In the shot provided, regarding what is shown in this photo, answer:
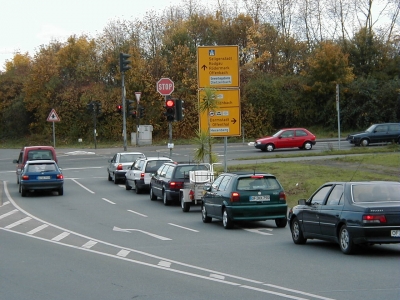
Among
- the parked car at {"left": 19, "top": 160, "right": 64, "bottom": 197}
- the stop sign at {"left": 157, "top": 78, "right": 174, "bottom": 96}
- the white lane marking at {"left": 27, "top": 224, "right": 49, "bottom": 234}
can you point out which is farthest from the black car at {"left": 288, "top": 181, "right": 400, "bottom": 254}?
the stop sign at {"left": 157, "top": 78, "right": 174, "bottom": 96}

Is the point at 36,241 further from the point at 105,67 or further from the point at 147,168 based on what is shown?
the point at 105,67

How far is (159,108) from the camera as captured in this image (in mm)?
68812

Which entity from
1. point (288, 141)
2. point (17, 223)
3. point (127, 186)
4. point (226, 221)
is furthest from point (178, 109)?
point (288, 141)

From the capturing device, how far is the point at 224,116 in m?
30.3

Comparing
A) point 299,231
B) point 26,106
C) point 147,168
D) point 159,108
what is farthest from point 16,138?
point 299,231

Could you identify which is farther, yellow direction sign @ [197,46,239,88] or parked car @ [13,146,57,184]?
parked car @ [13,146,57,184]

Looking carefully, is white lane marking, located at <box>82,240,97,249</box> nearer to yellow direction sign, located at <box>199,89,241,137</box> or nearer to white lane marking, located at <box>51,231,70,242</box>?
white lane marking, located at <box>51,231,70,242</box>

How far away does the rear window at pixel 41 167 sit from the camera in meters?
31.4

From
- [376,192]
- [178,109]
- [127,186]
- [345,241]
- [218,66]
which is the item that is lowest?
[127,186]

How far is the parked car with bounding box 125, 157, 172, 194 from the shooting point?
31828mm

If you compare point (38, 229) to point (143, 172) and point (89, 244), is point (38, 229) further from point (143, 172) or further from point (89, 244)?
point (143, 172)

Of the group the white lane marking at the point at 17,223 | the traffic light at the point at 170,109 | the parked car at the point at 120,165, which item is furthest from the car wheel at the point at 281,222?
the parked car at the point at 120,165

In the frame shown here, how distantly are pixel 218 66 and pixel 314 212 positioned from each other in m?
16.0

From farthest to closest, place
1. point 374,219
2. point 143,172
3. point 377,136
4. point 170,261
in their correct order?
1. point 377,136
2. point 143,172
3. point 170,261
4. point 374,219
